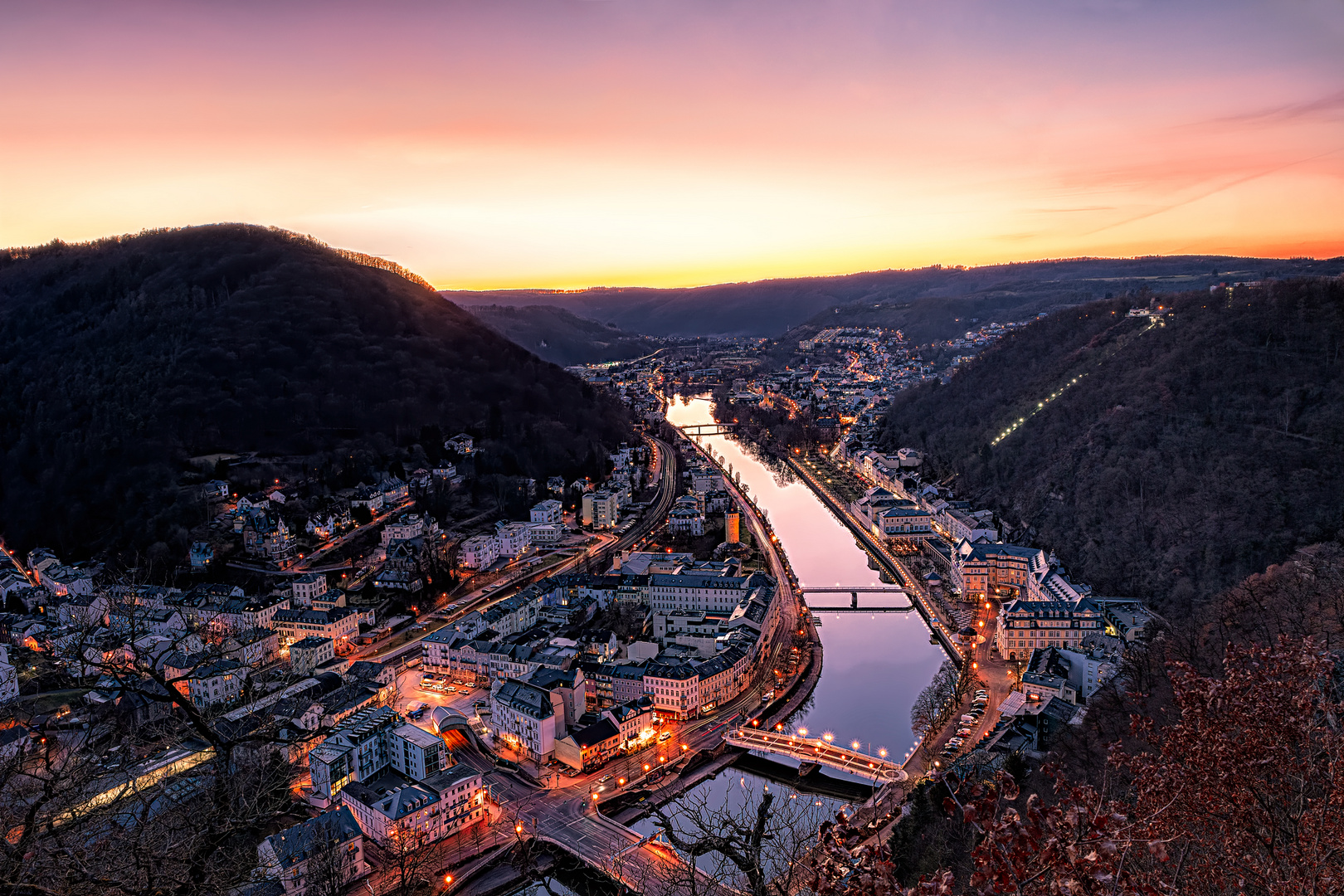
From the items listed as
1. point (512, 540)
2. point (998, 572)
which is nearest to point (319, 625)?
point (512, 540)

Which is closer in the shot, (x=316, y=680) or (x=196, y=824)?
(x=196, y=824)

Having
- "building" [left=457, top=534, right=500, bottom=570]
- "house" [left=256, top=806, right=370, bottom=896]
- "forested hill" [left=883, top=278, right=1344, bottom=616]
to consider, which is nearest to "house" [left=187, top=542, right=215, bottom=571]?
"building" [left=457, top=534, right=500, bottom=570]

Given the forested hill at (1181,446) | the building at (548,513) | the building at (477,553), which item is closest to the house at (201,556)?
the building at (477,553)

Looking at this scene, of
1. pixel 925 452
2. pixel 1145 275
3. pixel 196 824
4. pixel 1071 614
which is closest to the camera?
pixel 196 824

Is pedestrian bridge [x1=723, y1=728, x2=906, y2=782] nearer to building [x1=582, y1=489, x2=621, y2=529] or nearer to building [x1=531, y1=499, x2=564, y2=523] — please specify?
building [x1=531, y1=499, x2=564, y2=523]

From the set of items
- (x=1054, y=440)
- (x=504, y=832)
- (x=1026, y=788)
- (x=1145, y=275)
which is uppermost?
(x=1145, y=275)

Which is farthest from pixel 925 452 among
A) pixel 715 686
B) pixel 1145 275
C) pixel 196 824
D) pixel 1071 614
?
pixel 1145 275

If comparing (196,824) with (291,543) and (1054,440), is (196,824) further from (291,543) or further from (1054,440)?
(1054,440)

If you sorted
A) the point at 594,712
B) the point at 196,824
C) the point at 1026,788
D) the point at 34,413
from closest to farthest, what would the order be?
1. the point at 196,824
2. the point at 1026,788
3. the point at 594,712
4. the point at 34,413
